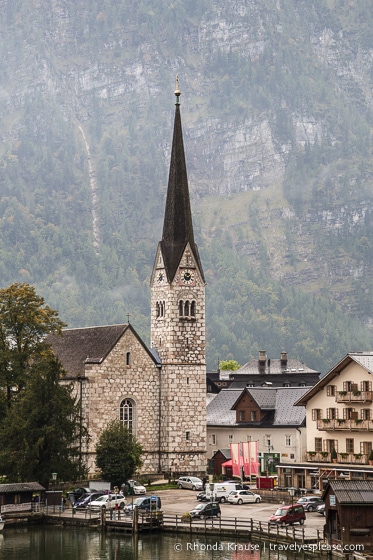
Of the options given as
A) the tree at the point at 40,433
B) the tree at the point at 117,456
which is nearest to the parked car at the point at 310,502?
the tree at the point at 40,433

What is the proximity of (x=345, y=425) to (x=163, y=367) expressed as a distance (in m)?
24.3

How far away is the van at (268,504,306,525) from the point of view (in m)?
75.5

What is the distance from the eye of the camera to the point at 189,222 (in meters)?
114

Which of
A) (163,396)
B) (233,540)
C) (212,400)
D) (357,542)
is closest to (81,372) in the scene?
(163,396)

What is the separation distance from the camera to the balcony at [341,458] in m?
89.9

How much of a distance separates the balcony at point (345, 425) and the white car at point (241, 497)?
845cm

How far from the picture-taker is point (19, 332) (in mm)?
101500

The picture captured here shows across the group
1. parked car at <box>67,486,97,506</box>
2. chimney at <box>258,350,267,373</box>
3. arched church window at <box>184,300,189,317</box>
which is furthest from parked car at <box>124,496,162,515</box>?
chimney at <box>258,350,267,373</box>

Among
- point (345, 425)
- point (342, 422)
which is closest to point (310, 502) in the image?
point (345, 425)

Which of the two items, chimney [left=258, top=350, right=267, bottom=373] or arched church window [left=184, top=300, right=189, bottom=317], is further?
chimney [left=258, top=350, right=267, bottom=373]

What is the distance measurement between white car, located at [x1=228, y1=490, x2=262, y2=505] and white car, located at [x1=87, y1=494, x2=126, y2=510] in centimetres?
831

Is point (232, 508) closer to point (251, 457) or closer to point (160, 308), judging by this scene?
point (251, 457)

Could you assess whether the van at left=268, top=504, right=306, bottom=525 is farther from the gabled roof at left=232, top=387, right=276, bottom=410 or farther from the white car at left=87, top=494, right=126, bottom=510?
the gabled roof at left=232, top=387, right=276, bottom=410

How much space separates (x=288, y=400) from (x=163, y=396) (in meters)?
12.3
